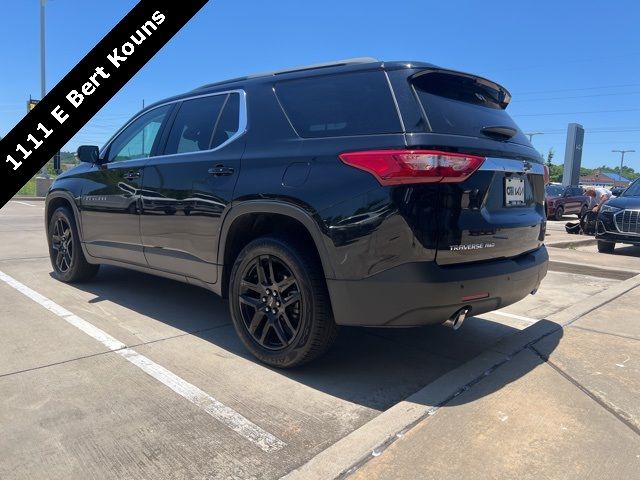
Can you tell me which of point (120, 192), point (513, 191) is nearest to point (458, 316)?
point (513, 191)

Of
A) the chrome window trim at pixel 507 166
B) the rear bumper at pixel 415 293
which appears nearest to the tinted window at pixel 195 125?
the rear bumper at pixel 415 293

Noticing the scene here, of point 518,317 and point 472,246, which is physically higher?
point 472,246

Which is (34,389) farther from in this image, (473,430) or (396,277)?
(473,430)

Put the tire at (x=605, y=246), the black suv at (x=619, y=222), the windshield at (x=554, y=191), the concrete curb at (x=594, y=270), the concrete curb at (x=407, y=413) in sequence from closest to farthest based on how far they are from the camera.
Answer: the concrete curb at (x=407, y=413)
the concrete curb at (x=594, y=270)
the black suv at (x=619, y=222)
the tire at (x=605, y=246)
the windshield at (x=554, y=191)

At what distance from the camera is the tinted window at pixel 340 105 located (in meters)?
2.90

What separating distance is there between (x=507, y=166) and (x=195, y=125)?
238cm

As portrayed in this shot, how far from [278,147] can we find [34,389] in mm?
2047

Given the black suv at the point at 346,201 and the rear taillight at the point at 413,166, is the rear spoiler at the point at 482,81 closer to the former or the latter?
the black suv at the point at 346,201

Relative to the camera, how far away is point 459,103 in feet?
10.4

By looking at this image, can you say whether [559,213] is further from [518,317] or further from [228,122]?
[228,122]

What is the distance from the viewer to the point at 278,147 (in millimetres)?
3258

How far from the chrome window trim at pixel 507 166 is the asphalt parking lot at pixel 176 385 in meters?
1.36

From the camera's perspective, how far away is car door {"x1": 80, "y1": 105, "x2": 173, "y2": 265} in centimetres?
446

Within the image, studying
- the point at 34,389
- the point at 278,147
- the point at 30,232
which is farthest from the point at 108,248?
the point at 30,232
